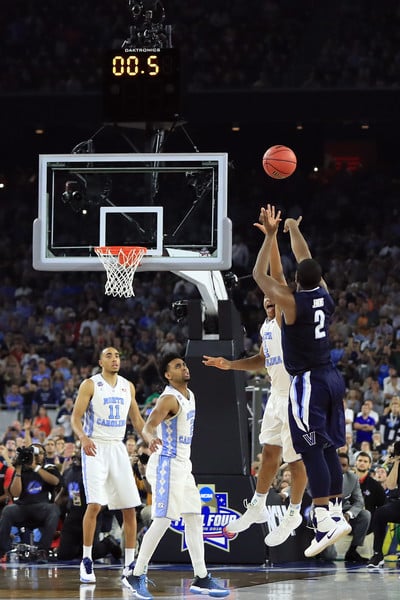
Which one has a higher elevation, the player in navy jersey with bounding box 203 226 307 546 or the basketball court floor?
the player in navy jersey with bounding box 203 226 307 546

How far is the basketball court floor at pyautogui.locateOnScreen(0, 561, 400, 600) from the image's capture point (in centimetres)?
1038

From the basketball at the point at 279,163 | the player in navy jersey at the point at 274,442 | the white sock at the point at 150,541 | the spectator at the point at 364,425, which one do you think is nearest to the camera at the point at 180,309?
the player in navy jersey at the point at 274,442

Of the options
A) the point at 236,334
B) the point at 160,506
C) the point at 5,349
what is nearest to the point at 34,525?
the point at 236,334

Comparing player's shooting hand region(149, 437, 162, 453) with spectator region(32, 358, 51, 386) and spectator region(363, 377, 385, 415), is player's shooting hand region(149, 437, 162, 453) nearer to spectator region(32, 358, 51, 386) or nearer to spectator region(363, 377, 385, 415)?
spectator region(363, 377, 385, 415)

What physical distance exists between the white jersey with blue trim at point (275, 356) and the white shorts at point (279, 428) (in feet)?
0.46

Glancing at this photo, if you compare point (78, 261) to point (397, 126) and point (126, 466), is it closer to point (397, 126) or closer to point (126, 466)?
point (126, 466)

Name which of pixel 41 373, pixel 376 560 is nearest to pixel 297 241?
pixel 376 560

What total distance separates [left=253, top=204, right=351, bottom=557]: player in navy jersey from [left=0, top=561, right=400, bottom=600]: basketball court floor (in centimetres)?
196

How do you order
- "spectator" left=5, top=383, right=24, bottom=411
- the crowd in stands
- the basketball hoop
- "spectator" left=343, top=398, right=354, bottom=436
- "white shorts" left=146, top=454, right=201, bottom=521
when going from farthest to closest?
1. the crowd in stands
2. "spectator" left=5, top=383, right=24, bottom=411
3. "spectator" left=343, top=398, right=354, bottom=436
4. the basketball hoop
5. "white shorts" left=146, top=454, right=201, bottom=521

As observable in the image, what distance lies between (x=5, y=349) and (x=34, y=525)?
9203 millimetres

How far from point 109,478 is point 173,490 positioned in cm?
164

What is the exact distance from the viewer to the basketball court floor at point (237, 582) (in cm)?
1038

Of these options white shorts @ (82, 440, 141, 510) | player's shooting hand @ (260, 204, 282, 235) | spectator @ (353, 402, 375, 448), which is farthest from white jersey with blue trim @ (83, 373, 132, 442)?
spectator @ (353, 402, 375, 448)

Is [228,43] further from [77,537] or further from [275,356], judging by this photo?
[275,356]
